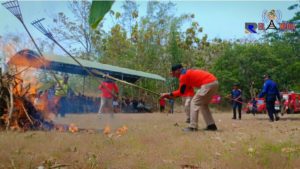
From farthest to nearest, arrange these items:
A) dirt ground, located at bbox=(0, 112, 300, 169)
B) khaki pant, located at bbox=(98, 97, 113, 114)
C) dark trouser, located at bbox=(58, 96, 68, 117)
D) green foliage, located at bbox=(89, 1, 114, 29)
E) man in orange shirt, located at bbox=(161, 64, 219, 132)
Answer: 1. khaki pant, located at bbox=(98, 97, 113, 114)
2. dark trouser, located at bbox=(58, 96, 68, 117)
3. man in orange shirt, located at bbox=(161, 64, 219, 132)
4. dirt ground, located at bbox=(0, 112, 300, 169)
5. green foliage, located at bbox=(89, 1, 114, 29)

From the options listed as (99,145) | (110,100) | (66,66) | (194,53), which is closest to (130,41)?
(194,53)

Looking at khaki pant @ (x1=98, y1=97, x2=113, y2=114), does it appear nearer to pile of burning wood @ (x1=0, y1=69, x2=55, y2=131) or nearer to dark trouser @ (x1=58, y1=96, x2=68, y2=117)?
dark trouser @ (x1=58, y1=96, x2=68, y2=117)

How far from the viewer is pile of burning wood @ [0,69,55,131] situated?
955 cm

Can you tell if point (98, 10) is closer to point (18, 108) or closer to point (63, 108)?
point (18, 108)

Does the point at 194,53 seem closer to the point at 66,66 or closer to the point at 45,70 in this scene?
the point at 66,66

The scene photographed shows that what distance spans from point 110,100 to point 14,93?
167 inches

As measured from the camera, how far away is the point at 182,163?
532 cm

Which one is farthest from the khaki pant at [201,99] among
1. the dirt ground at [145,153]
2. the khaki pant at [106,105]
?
the khaki pant at [106,105]

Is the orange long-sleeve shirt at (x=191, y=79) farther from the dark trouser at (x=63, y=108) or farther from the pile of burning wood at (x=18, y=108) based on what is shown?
the dark trouser at (x=63, y=108)

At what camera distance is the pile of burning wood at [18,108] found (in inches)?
376

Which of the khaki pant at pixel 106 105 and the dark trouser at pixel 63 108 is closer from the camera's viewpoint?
the dark trouser at pixel 63 108

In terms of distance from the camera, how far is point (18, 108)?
9.73 m

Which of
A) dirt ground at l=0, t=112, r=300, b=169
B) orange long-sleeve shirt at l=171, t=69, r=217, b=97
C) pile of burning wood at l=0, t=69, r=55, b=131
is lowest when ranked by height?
dirt ground at l=0, t=112, r=300, b=169

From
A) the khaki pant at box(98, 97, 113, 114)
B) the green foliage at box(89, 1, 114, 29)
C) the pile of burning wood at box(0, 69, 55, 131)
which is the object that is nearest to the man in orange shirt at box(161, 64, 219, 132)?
the pile of burning wood at box(0, 69, 55, 131)
